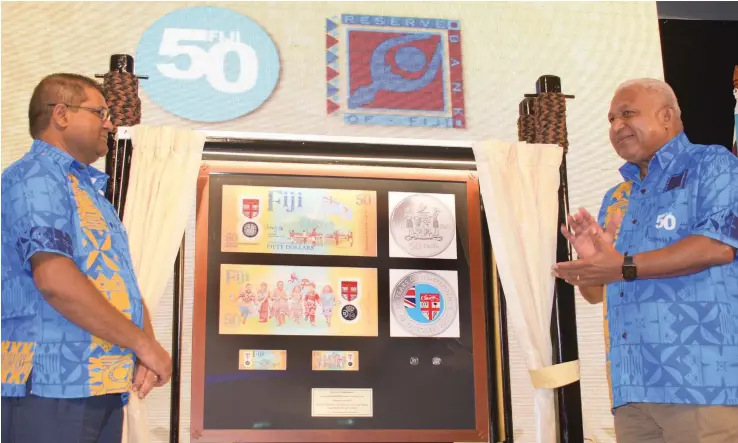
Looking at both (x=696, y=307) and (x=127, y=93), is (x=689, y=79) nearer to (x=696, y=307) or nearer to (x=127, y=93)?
(x=696, y=307)

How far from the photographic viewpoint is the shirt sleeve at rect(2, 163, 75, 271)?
187 cm

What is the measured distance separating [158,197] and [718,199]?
2.01 metres

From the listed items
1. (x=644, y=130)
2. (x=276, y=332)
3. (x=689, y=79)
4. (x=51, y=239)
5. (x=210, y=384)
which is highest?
(x=689, y=79)

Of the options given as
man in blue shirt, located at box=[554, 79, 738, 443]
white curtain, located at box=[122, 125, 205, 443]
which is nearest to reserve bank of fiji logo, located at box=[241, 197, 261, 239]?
white curtain, located at box=[122, 125, 205, 443]

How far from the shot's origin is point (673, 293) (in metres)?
2.15

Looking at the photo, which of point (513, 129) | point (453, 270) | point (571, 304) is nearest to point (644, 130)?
point (571, 304)

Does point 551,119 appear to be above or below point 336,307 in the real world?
above

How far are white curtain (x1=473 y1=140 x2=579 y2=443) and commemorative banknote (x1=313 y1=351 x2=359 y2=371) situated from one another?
0.69 m

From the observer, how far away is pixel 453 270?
11.1 ft

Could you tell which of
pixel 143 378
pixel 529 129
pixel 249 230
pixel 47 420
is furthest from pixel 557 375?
pixel 47 420

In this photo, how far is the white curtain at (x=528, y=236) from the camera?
308cm

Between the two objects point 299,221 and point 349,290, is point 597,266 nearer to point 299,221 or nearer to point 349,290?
point 349,290

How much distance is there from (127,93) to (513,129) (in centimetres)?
191

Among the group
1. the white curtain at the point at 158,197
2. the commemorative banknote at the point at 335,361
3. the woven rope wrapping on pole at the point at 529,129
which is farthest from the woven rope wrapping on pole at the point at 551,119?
the white curtain at the point at 158,197
